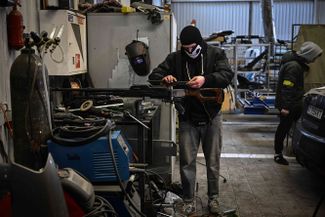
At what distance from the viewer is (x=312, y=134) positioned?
3.37 m

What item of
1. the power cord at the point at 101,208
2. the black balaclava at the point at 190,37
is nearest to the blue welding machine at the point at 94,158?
the power cord at the point at 101,208

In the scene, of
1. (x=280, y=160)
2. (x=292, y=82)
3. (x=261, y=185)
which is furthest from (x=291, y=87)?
(x=261, y=185)

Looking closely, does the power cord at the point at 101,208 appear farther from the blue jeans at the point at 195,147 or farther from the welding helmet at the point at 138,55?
the welding helmet at the point at 138,55

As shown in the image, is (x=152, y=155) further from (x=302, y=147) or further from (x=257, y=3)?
(x=257, y=3)

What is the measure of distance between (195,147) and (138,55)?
1.04 m

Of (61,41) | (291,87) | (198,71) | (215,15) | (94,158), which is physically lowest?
(94,158)

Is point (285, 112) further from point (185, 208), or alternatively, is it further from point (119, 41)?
point (119, 41)

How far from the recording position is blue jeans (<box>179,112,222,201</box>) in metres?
3.00

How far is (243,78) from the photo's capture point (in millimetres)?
8367

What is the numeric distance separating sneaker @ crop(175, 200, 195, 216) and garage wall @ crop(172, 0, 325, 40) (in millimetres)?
10471

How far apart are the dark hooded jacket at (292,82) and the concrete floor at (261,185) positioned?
74 cm

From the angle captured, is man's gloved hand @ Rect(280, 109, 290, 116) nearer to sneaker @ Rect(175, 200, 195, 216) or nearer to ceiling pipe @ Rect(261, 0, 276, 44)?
sneaker @ Rect(175, 200, 195, 216)

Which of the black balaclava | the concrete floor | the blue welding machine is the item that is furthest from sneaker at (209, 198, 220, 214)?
the blue welding machine

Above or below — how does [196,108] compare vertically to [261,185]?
above
